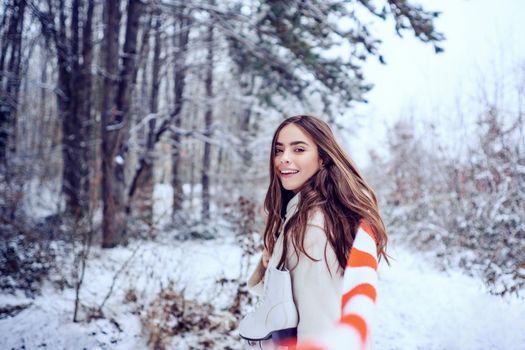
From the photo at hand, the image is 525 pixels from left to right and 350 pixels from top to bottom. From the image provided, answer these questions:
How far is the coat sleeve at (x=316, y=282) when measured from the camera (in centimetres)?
138

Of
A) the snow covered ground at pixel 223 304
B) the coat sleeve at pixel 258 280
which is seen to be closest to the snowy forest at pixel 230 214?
the snow covered ground at pixel 223 304

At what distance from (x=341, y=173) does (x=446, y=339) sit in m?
2.97

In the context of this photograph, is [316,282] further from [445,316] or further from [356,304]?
[445,316]

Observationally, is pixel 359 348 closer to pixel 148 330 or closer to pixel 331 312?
pixel 331 312

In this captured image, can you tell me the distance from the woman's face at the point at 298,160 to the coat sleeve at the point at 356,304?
41cm

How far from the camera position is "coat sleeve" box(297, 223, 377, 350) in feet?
3.90

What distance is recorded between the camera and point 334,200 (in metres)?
1.63

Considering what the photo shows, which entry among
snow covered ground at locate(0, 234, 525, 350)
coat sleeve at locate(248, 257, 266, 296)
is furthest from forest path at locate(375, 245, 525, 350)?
coat sleeve at locate(248, 257, 266, 296)

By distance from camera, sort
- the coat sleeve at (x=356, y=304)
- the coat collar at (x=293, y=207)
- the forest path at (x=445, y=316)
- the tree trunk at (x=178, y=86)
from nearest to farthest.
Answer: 1. the coat sleeve at (x=356, y=304)
2. the coat collar at (x=293, y=207)
3. the forest path at (x=445, y=316)
4. the tree trunk at (x=178, y=86)

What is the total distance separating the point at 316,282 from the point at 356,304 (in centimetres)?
22

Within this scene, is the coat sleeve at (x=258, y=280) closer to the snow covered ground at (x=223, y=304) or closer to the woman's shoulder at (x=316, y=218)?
the woman's shoulder at (x=316, y=218)

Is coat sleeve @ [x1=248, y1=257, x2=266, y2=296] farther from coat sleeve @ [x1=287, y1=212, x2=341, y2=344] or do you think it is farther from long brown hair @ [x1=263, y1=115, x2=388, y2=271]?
coat sleeve @ [x1=287, y1=212, x2=341, y2=344]

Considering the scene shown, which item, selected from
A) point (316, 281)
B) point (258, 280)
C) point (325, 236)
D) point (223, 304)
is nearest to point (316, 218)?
point (325, 236)

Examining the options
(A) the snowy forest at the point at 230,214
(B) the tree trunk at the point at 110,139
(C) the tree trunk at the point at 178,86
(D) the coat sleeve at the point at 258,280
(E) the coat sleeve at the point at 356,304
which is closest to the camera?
(E) the coat sleeve at the point at 356,304
